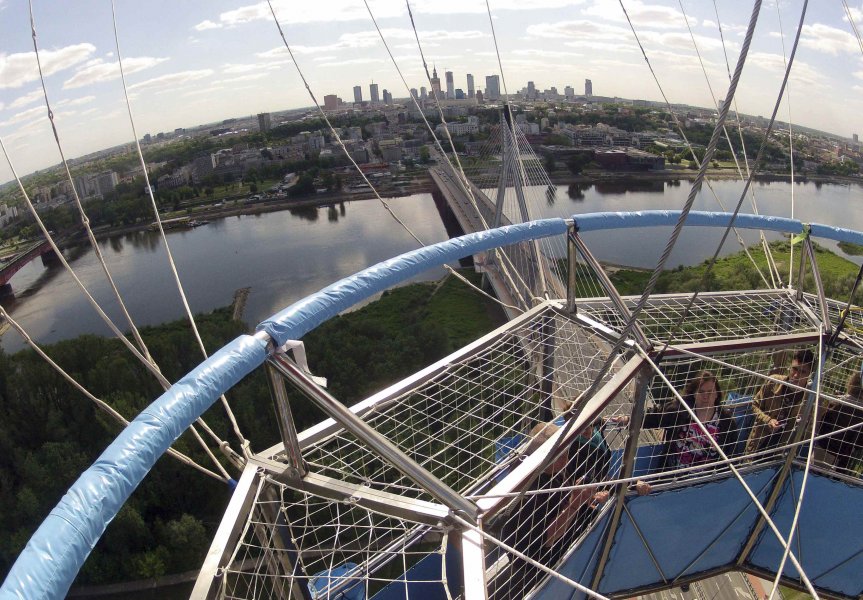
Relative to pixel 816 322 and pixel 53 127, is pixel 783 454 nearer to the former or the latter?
pixel 816 322

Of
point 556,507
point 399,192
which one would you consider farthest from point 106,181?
point 556,507

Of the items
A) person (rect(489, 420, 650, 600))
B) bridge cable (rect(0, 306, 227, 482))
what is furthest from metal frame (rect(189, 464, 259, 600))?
person (rect(489, 420, 650, 600))

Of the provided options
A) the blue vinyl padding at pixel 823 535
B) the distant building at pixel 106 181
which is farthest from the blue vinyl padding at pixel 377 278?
the distant building at pixel 106 181

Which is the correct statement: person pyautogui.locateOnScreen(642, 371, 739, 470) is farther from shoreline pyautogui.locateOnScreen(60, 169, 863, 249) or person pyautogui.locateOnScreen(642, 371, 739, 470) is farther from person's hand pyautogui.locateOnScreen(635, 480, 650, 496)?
shoreline pyautogui.locateOnScreen(60, 169, 863, 249)

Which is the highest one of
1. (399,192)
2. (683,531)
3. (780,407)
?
(780,407)

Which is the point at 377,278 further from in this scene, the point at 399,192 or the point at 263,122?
the point at 263,122

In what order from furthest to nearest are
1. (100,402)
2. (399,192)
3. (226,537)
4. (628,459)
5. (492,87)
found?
1. (492,87)
2. (399,192)
3. (628,459)
4. (100,402)
5. (226,537)
